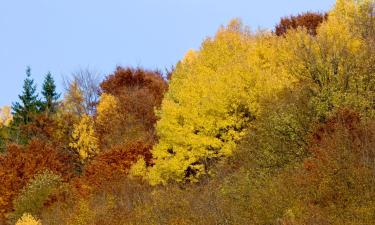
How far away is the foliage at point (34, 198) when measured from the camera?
49656 mm

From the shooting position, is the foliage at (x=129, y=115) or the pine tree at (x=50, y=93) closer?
the foliage at (x=129, y=115)

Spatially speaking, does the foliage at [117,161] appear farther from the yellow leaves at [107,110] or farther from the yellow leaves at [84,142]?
the yellow leaves at [107,110]

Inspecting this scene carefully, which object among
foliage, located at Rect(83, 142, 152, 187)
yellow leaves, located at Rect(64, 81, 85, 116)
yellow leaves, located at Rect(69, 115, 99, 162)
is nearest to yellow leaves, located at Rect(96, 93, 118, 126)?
yellow leaves, located at Rect(69, 115, 99, 162)

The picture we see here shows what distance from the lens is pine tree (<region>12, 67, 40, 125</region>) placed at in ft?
Answer: 277

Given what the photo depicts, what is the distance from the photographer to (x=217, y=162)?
4091cm

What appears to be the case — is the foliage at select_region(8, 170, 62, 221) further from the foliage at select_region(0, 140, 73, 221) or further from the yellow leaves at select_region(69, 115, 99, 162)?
the yellow leaves at select_region(69, 115, 99, 162)

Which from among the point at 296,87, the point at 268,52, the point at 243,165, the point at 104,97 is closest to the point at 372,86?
the point at 296,87

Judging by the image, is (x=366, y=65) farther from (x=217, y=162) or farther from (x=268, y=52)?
(x=268, y=52)

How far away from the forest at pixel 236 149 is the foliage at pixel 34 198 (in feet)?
0.31

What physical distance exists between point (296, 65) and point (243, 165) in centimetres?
759

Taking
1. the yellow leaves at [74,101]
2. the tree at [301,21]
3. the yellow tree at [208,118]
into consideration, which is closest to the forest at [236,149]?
the yellow tree at [208,118]

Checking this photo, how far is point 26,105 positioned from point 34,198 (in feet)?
125

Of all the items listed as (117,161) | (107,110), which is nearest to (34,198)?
(117,161)

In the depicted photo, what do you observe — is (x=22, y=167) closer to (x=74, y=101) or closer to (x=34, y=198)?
(x=34, y=198)
